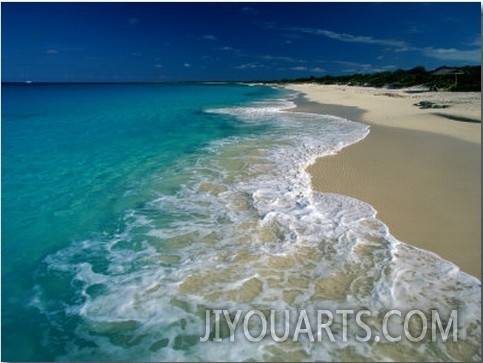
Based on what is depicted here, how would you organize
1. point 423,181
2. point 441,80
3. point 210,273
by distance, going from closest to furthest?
point 210,273
point 423,181
point 441,80

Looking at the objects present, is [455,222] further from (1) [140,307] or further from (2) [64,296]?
(2) [64,296]

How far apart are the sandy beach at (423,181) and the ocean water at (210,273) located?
457 millimetres

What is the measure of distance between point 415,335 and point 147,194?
6561mm

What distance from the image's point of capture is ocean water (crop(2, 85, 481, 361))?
13.4 ft

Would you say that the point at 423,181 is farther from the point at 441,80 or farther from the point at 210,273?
the point at 441,80

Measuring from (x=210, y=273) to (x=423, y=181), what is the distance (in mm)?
6134

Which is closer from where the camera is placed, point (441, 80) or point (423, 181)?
point (423, 181)

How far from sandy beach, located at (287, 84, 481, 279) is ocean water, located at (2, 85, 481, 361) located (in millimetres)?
457

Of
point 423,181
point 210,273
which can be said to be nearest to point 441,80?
point 423,181

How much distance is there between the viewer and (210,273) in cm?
532

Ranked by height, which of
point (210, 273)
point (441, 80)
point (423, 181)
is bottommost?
point (210, 273)

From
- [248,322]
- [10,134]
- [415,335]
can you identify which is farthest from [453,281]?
[10,134]

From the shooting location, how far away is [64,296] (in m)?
5.05

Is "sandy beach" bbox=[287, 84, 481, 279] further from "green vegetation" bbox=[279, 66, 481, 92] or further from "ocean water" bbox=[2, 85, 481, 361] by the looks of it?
"green vegetation" bbox=[279, 66, 481, 92]
